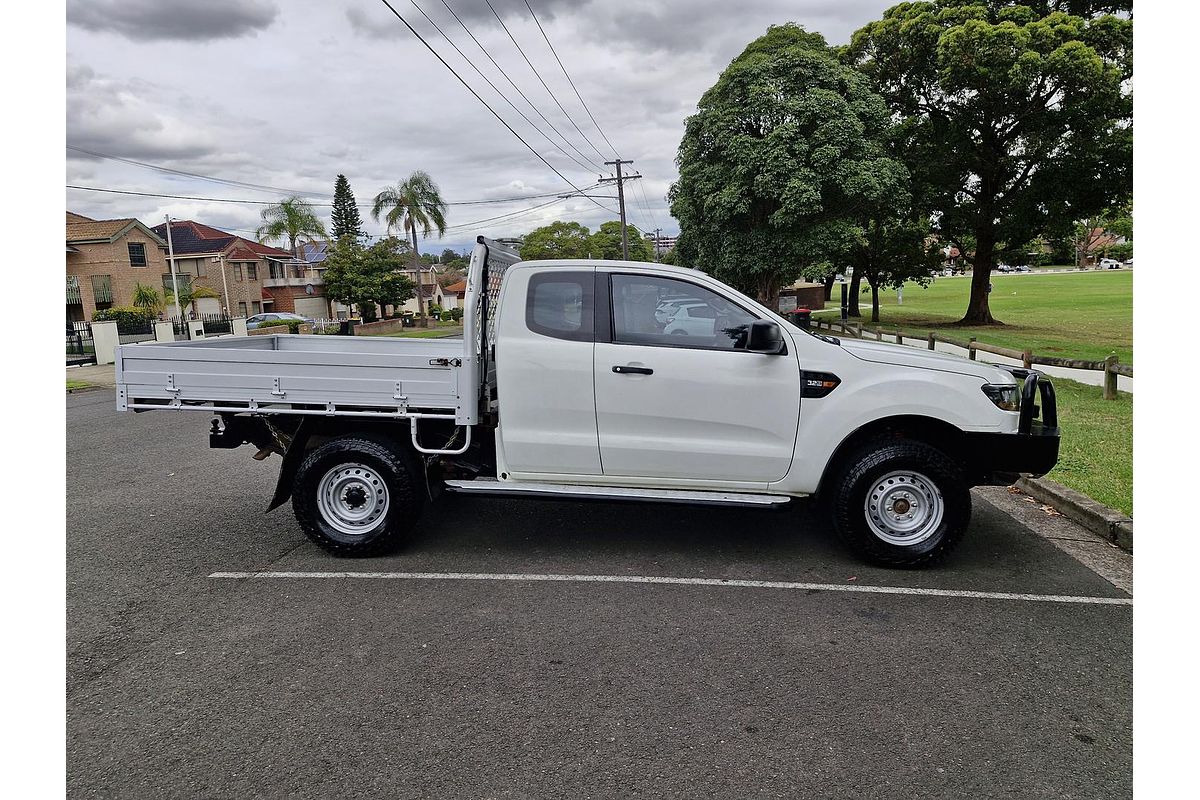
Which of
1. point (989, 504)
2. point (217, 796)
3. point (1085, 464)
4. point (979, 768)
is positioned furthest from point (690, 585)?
point (1085, 464)

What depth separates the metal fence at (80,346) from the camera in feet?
84.8

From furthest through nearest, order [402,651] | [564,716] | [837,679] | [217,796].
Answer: [402,651] < [837,679] < [564,716] < [217,796]

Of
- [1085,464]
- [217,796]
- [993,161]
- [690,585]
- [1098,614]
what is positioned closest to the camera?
[217,796]

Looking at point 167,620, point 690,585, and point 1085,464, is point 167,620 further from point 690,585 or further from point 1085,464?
point 1085,464

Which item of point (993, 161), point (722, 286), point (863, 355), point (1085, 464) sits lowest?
point (1085, 464)

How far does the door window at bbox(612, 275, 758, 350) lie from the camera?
5.32 m

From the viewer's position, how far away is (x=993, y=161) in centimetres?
2761

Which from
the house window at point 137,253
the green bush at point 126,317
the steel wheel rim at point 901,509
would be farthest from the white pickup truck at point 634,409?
the house window at point 137,253

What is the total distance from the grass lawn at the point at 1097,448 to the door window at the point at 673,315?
336cm

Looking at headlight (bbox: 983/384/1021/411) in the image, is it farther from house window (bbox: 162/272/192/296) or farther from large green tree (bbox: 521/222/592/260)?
large green tree (bbox: 521/222/592/260)

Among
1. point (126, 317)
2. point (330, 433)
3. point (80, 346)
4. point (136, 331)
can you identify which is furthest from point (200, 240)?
point (330, 433)

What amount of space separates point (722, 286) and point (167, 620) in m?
3.95

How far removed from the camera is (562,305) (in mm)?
5488

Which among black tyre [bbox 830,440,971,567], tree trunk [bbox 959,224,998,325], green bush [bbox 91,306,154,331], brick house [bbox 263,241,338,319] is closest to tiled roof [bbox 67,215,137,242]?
green bush [bbox 91,306,154,331]
